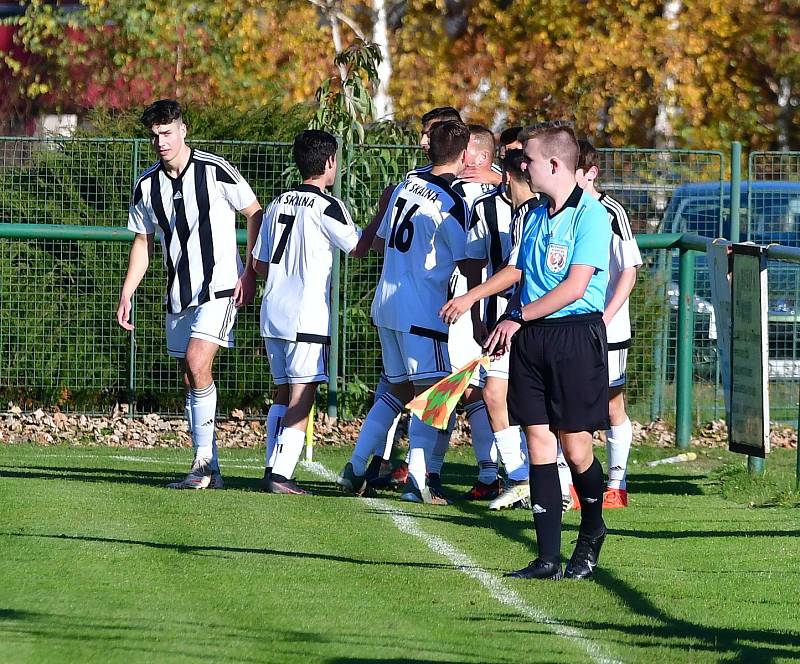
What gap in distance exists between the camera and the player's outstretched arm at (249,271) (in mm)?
9344

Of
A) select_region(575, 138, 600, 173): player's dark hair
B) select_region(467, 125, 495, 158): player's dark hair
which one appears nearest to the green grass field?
select_region(575, 138, 600, 173): player's dark hair

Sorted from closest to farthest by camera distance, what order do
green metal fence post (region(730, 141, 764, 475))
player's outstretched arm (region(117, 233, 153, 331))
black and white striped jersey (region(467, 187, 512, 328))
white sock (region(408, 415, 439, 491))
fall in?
black and white striped jersey (region(467, 187, 512, 328)) < white sock (region(408, 415, 439, 491)) < player's outstretched arm (region(117, 233, 153, 331)) < green metal fence post (region(730, 141, 764, 475))

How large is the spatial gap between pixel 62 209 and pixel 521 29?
48.4 ft

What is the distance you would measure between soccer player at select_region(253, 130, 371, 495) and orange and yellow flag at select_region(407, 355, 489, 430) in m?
2.61

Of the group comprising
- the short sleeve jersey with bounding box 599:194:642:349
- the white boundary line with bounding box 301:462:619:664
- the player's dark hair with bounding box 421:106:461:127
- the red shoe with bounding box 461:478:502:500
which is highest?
the player's dark hair with bounding box 421:106:461:127

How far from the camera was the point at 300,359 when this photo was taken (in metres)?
9.29

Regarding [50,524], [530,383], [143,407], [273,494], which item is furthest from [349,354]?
[530,383]

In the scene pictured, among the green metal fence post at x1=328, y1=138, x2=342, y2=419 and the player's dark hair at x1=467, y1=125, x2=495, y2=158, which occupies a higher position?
the player's dark hair at x1=467, y1=125, x2=495, y2=158

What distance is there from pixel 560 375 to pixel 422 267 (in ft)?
7.96

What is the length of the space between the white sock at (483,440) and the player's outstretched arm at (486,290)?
195 cm

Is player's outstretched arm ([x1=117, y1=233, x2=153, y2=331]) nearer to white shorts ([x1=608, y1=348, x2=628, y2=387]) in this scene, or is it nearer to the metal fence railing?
white shorts ([x1=608, y1=348, x2=628, y2=387])

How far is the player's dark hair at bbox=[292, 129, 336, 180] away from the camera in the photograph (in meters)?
9.21

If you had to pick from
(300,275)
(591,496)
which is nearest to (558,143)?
(591,496)

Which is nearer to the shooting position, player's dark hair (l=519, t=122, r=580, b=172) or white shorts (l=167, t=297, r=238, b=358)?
player's dark hair (l=519, t=122, r=580, b=172)
